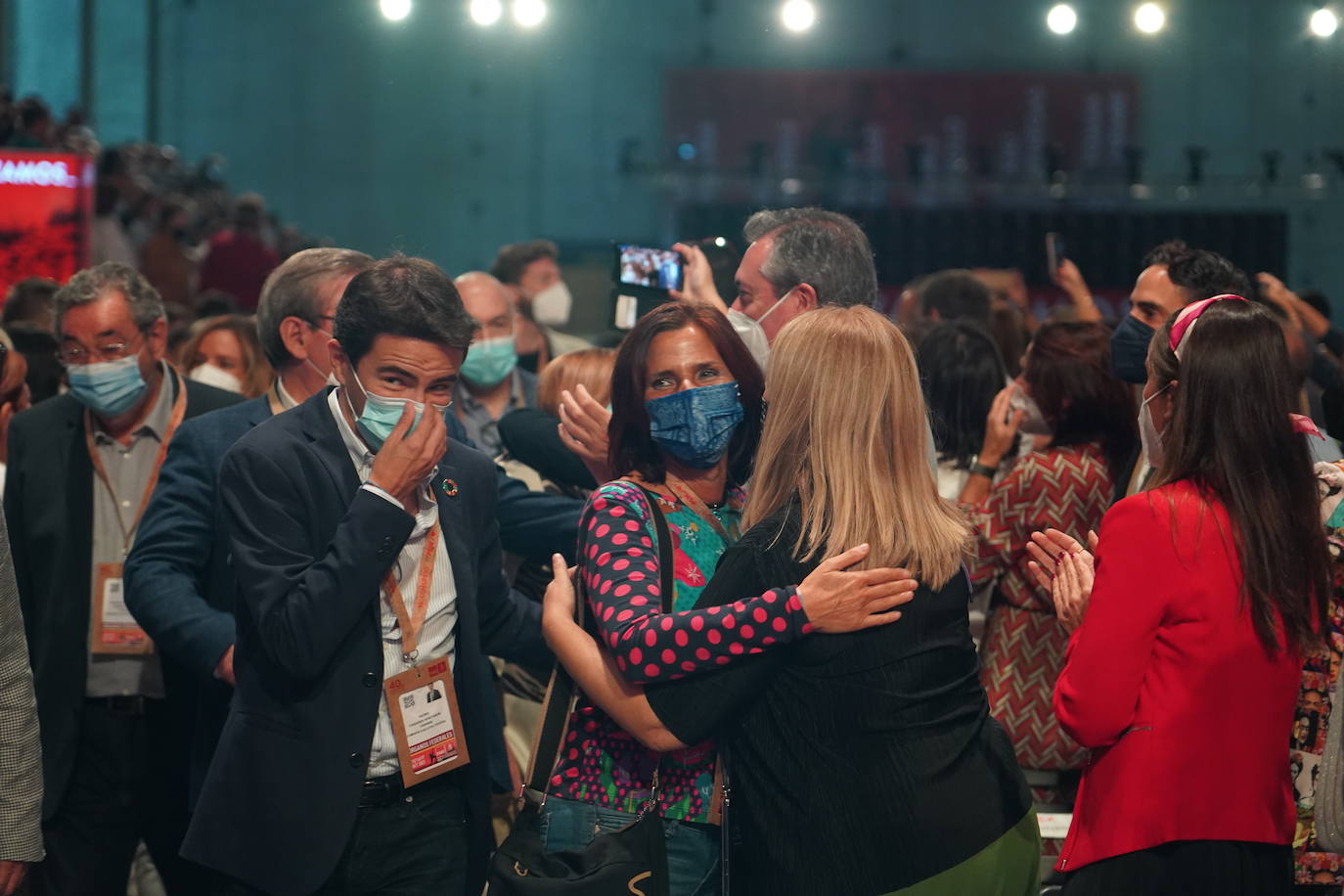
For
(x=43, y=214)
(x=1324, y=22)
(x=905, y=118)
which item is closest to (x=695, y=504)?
(x=43, y=214)

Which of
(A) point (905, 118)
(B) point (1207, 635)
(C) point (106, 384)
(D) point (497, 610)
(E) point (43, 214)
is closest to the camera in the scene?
(B) point (1207, 635)

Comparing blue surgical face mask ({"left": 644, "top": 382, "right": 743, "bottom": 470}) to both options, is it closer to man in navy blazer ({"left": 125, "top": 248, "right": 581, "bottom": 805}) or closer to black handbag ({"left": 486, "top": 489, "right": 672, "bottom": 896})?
black handbag ({"left": 486, "top": 489, "right": 672, "bottom": 896})

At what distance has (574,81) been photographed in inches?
644

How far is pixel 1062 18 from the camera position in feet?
53.9

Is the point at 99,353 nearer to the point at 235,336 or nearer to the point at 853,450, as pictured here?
the point at 235,336

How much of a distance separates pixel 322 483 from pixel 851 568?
85 centimetres

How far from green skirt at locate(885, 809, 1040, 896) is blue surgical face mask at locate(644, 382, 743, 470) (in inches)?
28.6

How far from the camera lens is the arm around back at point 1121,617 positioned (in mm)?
2049

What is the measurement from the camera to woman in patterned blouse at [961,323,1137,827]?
10.3ft

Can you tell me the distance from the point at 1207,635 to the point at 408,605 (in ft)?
3.94

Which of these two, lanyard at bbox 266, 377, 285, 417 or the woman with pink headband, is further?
lanyard at bbox 266, 377, 285, 417

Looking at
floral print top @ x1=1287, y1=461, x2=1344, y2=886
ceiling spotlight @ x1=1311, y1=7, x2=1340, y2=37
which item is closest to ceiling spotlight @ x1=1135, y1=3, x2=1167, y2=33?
ceiling spotlight @ x1=1311, y1=7, x2=1340, y2=37

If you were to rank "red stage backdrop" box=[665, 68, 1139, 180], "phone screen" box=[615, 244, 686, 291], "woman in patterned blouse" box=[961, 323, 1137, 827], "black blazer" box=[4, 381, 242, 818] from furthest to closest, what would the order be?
"red stage backdrop" box=[665, 68, 1139, 180] → "phone screen" box=[615, 244, 686, 291] → "woman in patterned blouse" box=[961, 323, 1137, 827] → "black blazer" box=[4, 381, 242, 818]

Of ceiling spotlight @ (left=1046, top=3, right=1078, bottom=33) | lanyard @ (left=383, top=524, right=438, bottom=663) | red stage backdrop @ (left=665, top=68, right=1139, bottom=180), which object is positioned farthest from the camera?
red stage backdrop @ (left=665, top=68, right=1139, bottom=180)
